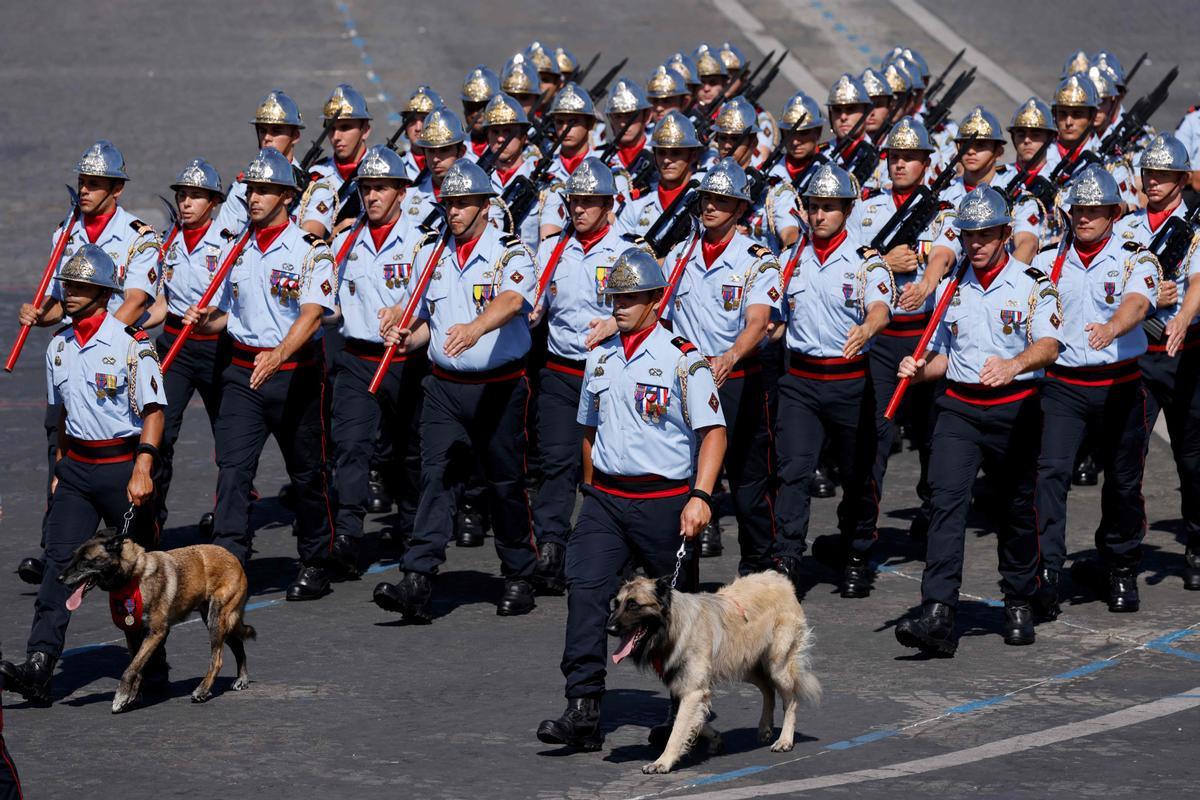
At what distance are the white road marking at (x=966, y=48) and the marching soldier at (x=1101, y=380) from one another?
1601cm

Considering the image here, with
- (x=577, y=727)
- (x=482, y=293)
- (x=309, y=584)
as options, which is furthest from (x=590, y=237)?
(x=577, y=727)

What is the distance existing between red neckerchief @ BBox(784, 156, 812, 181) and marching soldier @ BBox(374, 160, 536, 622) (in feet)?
12.6

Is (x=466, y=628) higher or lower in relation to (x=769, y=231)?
lower

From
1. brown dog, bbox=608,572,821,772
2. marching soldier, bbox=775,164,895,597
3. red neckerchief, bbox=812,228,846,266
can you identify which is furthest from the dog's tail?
red neckerchief, bbox=812,228,846,266

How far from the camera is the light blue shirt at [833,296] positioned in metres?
11.7

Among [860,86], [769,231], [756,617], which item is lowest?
[756,617]

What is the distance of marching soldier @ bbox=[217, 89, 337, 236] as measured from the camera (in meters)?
13.2

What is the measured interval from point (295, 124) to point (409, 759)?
245 inches

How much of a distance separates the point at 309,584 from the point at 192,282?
6.67 ft

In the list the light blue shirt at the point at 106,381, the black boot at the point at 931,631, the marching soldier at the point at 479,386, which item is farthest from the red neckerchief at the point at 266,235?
the black boot at the point at 931,631

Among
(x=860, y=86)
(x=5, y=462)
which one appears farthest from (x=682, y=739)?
(x=860, y=86)

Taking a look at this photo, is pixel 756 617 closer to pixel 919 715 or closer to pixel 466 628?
pixel 919 715

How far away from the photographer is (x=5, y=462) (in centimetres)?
1466

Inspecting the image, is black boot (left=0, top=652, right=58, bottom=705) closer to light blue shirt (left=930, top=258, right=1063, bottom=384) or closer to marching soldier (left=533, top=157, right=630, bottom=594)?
marching soldier (left=533, top=157, right=630, bottom=594)
